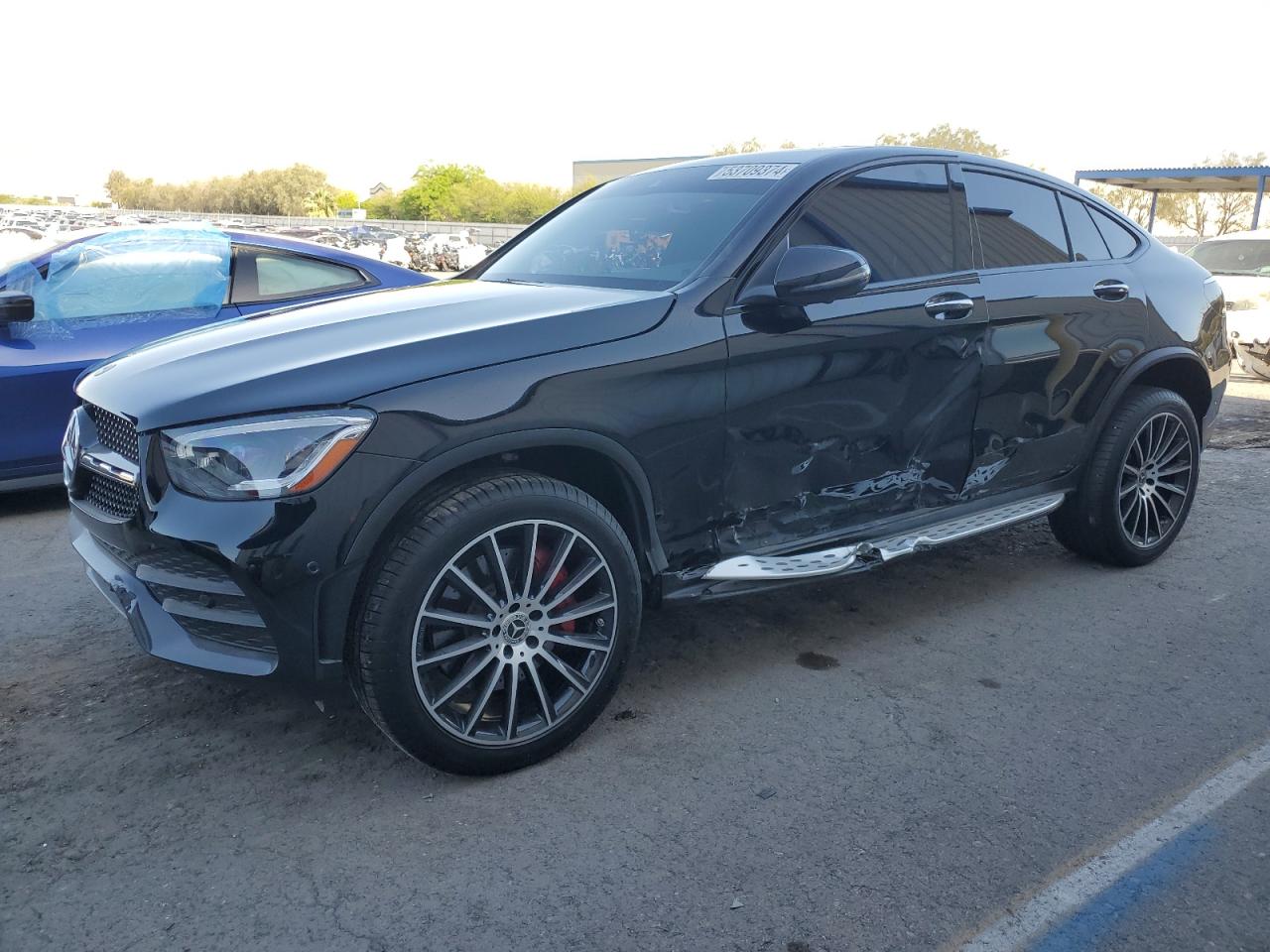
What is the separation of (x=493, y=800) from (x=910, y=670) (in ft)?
5.27

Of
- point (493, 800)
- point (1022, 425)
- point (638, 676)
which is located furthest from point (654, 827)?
point (1022, 425)

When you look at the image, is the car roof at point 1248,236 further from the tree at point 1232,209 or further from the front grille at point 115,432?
the tree at point 1232,209

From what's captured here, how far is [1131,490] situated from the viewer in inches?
181

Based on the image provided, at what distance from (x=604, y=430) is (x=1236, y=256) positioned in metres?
10.8

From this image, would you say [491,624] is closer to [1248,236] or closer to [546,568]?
[546,568]

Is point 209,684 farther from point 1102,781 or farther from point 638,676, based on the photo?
point 1102,781

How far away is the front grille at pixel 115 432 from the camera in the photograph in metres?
2.81

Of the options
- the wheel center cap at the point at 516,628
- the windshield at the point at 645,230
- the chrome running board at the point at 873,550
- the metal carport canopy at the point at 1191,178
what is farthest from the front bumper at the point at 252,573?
the metal carport canopy at the point at 1191,178

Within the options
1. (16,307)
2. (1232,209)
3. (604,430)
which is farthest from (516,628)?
(1232,209)

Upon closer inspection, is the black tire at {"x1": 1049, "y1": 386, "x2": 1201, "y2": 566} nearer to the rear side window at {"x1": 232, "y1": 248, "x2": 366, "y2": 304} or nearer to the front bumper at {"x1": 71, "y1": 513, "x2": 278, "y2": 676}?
the front bumper at {"x1": 71, "y1": 513, "x2": 278, "y2": 676}

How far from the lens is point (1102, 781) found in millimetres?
2924

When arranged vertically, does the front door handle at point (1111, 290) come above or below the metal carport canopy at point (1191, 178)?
below

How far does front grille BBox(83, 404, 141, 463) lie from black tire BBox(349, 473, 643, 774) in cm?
77

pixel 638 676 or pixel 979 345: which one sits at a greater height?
pixel 979 345
